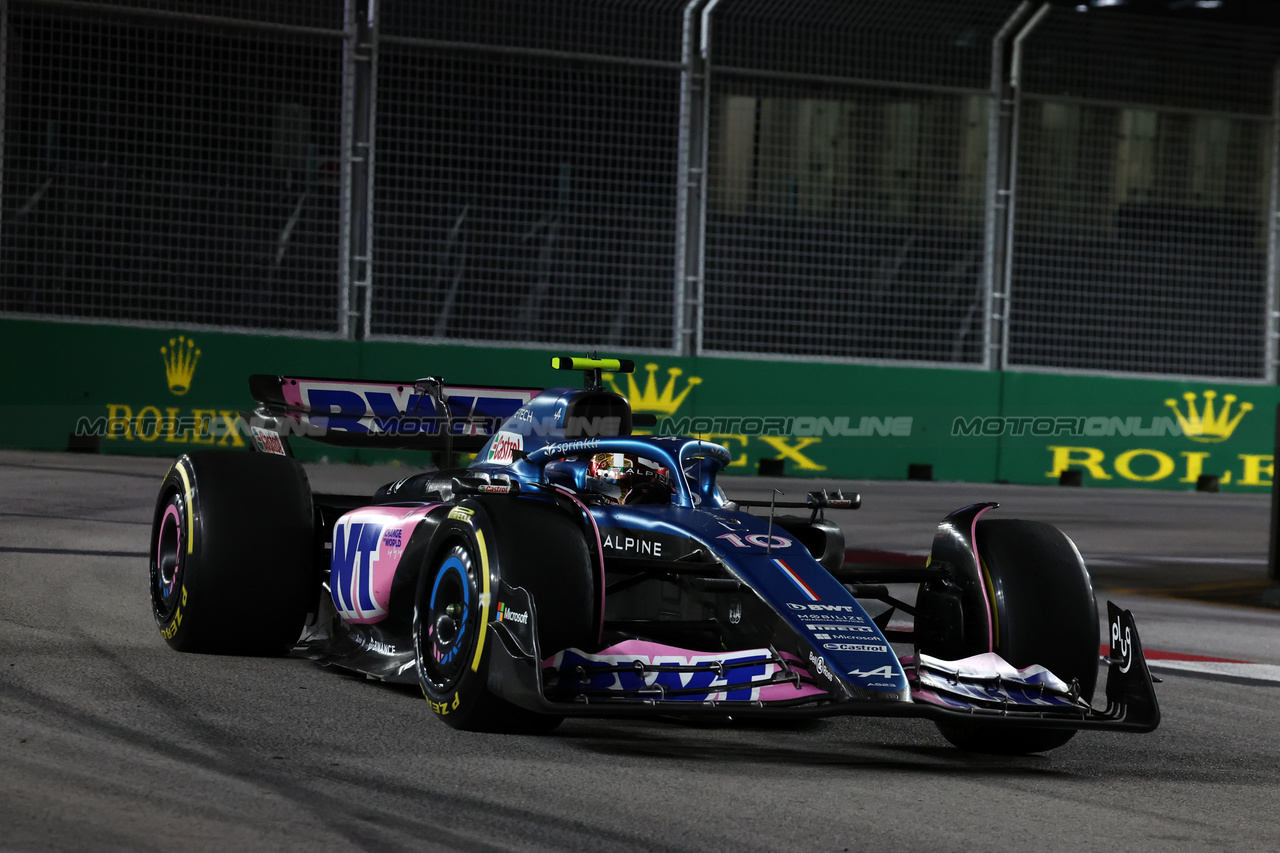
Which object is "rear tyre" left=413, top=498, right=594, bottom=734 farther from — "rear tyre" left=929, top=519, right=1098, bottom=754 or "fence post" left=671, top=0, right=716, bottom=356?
"fence post" left=671, top=0, right=716, bottom=356

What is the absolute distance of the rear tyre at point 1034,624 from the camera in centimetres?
508

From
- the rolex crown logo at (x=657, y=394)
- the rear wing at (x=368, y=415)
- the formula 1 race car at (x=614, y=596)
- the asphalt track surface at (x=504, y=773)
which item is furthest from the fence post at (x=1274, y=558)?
the rolex crown logo at (x=657, y=394)

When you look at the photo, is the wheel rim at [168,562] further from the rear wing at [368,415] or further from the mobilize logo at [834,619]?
the mobilize logo at [834,619]

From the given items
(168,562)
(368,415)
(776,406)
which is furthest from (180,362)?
(168,562)

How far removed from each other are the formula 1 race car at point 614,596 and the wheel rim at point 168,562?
13mm

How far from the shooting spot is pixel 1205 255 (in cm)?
1800

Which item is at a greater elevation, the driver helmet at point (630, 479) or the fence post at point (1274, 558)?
the driver helmet at point (630, 479)

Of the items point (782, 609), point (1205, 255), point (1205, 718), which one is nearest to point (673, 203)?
point (1205, 255)

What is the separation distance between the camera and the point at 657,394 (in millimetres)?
16109

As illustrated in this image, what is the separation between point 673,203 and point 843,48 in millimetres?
2394

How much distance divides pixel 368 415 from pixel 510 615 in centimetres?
286

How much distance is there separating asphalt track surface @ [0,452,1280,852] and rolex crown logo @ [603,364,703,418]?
914 centimetres

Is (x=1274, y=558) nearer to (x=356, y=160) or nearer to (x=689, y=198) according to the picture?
(x=689, y=198)

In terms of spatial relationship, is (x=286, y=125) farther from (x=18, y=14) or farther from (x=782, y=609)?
(x=782, y=609)
